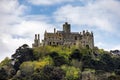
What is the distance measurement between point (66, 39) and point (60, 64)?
11365 millimetres

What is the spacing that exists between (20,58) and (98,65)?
19580 mm

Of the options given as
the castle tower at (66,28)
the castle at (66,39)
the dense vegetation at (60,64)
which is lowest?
the dense vegetation at (60,64)

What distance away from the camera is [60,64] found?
107 m

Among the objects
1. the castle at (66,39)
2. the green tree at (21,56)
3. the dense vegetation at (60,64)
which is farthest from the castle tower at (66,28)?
the green tree at (21,56)

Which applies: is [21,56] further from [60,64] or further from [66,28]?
[66,28]

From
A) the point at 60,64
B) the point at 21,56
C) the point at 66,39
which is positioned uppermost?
the point at 66,39

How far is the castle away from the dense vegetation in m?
2.69

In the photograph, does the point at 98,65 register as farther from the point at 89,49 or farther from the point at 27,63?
the point at 27,63

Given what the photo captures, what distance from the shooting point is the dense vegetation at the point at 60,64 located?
101 m

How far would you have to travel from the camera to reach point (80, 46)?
11394cm

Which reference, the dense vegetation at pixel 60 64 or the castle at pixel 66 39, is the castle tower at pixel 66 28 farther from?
the dense vegetation at pixel 60 64

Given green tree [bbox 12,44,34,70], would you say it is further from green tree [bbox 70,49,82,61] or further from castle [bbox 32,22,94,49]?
green tree [bbox 70,49,82,61]

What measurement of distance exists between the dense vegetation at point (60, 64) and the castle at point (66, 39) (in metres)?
2.69

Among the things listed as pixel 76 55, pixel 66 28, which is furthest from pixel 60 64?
pixel 66 28
